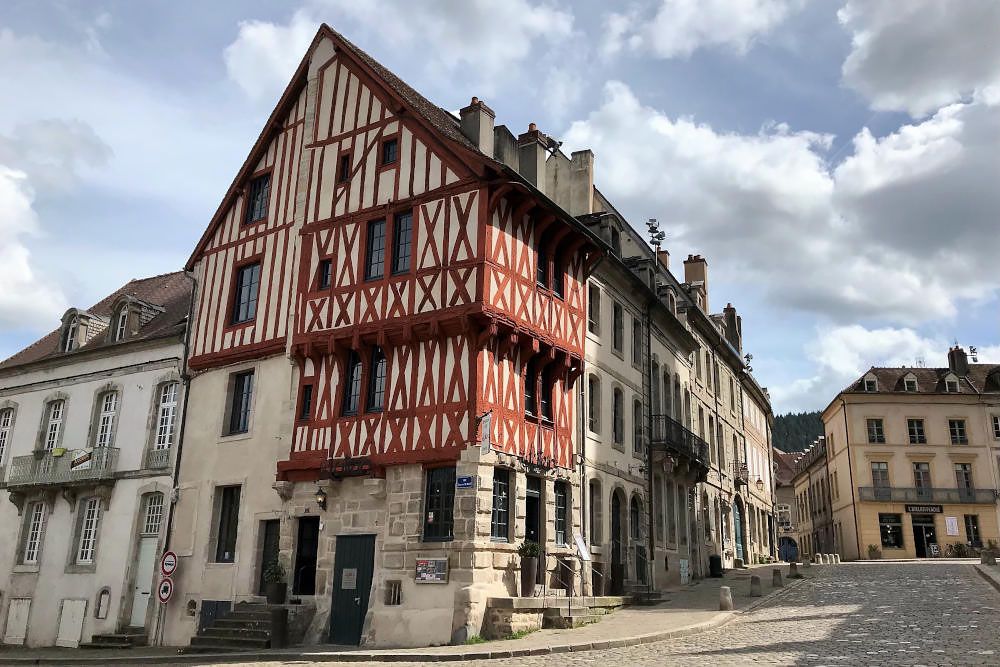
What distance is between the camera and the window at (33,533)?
22844 millimetres

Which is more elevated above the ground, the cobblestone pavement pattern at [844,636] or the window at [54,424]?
the window at [54,424]

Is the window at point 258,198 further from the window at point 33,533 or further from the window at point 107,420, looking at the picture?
the window at point 33,533

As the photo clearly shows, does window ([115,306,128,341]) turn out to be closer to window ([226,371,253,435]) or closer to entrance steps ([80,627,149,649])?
→ window ([226,371,253,435])

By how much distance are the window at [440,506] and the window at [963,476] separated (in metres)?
37.0

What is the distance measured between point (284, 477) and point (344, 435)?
185cm

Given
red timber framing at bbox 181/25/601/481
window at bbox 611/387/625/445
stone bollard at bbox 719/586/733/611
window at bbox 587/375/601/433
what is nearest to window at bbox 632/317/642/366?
window at bbox 611/387/625/445

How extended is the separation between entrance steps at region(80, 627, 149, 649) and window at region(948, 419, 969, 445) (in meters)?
40.4

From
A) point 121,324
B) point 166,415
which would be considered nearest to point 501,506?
point 166,415

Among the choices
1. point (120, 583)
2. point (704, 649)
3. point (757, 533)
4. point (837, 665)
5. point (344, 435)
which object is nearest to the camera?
point (837, 665)

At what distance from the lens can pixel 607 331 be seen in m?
21.2

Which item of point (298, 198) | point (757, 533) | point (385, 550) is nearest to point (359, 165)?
point (298, 198)

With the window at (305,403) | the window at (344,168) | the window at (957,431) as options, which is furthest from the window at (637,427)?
the window at (957,431)

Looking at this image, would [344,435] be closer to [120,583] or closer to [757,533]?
[120,583]

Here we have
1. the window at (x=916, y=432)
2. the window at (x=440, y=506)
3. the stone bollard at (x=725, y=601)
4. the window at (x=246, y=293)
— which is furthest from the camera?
the window at (x=916, y=432)
